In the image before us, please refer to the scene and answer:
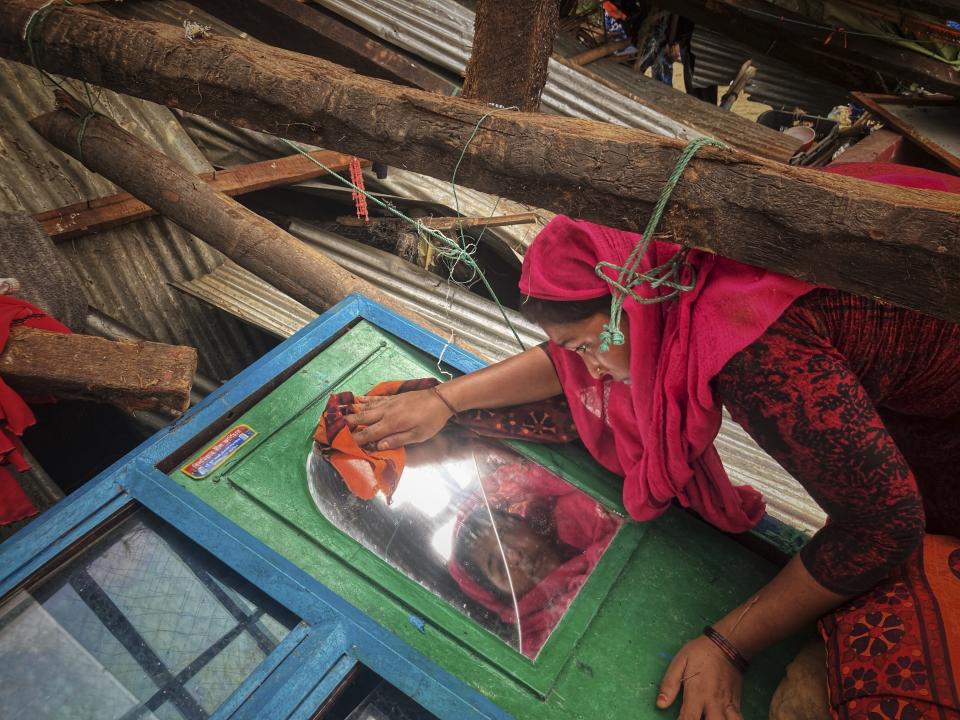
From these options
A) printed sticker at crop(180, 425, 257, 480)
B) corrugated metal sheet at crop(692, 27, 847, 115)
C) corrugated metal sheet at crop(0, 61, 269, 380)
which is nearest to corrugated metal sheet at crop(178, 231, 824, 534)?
corrugated metal sheet at crop(0, 61, 269, 380)

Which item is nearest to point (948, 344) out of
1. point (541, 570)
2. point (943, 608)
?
point (943, 608)

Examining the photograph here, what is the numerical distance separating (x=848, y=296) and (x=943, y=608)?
73 centimetres

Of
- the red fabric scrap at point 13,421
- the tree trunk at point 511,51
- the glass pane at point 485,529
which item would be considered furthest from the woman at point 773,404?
the red fabric scrap at point 13,421

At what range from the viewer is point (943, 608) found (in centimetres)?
133

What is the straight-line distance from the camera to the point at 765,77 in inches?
288

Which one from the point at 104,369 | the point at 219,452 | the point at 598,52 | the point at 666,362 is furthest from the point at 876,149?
the point at 104,369

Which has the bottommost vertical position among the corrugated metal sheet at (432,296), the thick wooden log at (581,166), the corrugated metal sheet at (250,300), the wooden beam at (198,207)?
the corrugated metal sheet at (250,300)

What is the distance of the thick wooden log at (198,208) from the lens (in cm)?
276

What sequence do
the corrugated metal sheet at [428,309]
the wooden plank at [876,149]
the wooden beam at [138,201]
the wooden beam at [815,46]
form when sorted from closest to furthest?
the corrugated metal sheet at [428,309] → the wooden beam at [138,201] → the wooden plank at [876,149] → the wooden beam at [815,46]

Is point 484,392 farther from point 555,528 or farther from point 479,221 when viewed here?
point 479,221

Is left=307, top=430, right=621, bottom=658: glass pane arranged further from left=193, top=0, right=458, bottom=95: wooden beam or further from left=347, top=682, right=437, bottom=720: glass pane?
left=193, top=0, right=458, bottom=95: wooden beam

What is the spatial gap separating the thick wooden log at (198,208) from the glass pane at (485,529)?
1.09m

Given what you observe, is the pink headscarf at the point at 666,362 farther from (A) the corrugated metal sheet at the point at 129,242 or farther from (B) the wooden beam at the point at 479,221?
(A) the corrugated metal sheet at the point at 129,242

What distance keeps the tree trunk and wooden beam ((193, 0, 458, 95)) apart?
1.84 metres
